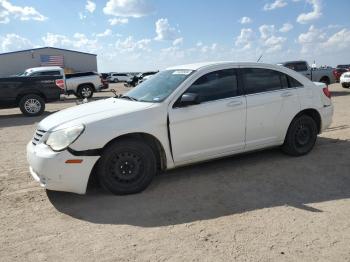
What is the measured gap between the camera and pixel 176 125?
5105 mm

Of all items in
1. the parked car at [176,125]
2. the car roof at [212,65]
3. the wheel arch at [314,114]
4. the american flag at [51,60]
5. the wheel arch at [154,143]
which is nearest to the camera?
the parked car at [176,125]

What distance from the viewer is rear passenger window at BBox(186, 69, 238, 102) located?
542 cm

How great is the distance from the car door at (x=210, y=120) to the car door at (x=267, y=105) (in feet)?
0.59

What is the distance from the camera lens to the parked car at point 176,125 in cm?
461

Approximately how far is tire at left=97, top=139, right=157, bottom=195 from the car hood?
41 centimetres

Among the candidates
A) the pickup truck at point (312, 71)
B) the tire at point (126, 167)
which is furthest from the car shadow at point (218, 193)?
the pickup truck at point (312, 71)

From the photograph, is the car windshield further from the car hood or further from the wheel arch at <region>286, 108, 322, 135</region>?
the wheel arch at <region>286, 108, 322, 135</region>

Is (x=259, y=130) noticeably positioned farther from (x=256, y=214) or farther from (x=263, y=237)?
(x=263, y=237)

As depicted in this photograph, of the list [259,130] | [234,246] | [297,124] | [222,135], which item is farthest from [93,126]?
[297,124]

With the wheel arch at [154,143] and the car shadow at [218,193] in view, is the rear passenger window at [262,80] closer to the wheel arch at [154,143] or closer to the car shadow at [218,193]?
the car shadow at [218,193]

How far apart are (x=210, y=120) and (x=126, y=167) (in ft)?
4.44

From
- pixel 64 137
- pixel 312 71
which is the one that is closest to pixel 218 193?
pixel 64 137

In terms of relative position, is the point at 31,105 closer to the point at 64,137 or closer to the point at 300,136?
the point at 64,137

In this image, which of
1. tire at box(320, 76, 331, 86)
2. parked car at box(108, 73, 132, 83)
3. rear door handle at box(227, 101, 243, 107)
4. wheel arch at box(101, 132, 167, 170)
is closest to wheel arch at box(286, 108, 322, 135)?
rear door handle at box(227, 101, 243, 107)
